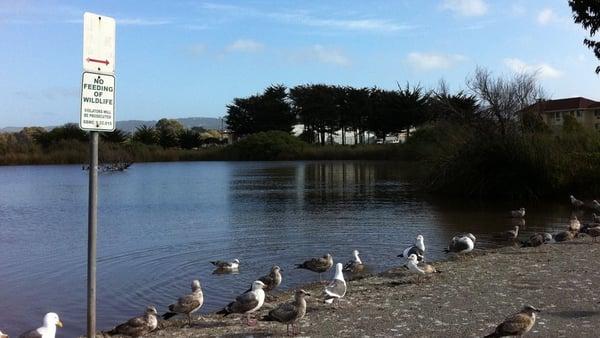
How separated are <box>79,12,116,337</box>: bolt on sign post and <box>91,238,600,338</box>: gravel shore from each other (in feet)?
11.0

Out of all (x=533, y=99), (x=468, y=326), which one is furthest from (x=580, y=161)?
(x=468, y=326)

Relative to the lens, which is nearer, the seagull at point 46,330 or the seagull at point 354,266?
the seagull at point 46,330

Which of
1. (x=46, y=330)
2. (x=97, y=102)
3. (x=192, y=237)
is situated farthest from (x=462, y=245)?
(x=97, y=102)

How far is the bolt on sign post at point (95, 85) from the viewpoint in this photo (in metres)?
5.50

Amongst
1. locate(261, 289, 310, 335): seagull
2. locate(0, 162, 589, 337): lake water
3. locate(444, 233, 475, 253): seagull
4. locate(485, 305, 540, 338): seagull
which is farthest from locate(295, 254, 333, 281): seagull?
locate(485, 305, 540, 338): seagull

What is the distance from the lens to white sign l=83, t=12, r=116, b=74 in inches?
216

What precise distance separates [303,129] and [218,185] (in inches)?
2714

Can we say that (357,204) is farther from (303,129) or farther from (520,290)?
(303,129)

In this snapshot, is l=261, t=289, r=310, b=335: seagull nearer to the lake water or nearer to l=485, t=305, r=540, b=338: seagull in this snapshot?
l=485, t=305, r=540, b=338: seagull

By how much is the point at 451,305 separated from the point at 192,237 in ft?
41.0

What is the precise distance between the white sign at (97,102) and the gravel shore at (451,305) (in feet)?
12.1

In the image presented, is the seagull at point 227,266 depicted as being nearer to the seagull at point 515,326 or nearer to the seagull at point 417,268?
the seagull at point 417,268

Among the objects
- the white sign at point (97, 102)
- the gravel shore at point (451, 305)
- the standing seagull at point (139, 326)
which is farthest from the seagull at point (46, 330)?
the white sign at point (97, 102)

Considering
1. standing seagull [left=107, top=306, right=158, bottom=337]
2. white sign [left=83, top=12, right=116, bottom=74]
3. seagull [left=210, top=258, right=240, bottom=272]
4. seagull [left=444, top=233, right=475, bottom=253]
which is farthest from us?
seagull [left=444, top=233, right=475, bottom=253]
